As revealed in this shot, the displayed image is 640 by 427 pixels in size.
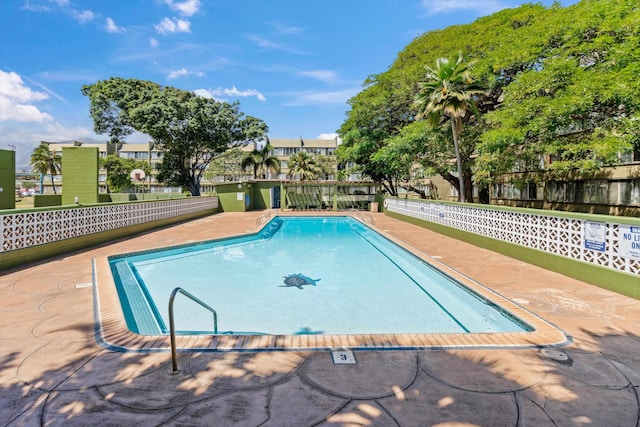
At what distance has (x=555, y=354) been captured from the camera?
11.1 feet

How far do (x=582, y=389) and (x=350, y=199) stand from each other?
2307 centimetres

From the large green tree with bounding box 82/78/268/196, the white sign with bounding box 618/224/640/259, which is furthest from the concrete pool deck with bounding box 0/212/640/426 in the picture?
the large green tree with bounding box 82/78/268/196

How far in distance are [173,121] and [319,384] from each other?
88.0ft

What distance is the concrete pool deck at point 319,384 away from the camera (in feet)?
8.04

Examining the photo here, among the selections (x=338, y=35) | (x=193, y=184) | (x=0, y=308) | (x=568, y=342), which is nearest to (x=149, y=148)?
(x=193, y=184)

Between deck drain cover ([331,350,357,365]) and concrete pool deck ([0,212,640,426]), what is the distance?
5 centimetres

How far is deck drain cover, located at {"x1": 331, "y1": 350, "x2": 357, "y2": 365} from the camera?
10.6ft

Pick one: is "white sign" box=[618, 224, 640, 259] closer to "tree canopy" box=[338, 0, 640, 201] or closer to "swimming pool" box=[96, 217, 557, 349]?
"swimming pool" box=[96, 217, 557, 349]

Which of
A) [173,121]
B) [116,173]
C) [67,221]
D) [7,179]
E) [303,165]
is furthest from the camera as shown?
[116,173]

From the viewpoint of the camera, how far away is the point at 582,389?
9.14 feet

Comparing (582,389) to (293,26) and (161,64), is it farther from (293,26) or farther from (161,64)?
(161,64)

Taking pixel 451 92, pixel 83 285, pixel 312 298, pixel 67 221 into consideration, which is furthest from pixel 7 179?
pixel 451 92

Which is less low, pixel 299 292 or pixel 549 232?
pixel 549 232

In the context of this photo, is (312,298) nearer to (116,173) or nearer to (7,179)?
(7,179)
